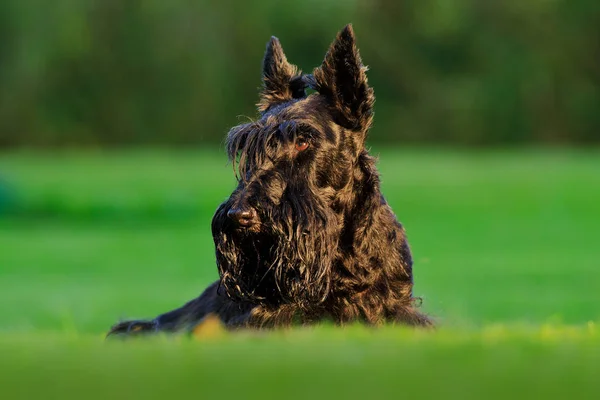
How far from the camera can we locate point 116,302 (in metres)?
14.3

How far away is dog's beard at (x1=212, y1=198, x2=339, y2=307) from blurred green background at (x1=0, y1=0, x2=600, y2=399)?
A: 94 centimetres

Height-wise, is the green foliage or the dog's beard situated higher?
the green foliage

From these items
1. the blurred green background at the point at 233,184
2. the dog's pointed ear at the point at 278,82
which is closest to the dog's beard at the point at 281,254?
the blurred green background at the point at 233,184

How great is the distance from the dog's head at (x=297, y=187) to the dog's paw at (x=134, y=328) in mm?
1358

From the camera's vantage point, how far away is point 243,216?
542 centimetres

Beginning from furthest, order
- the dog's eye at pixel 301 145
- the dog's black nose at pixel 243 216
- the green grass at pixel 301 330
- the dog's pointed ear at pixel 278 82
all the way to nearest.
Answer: the dog's pointed ear at pixel 278 82 < the dog's eye at pixel 301 145 < the dog's black nose at pixel 243 216 < the green grass at pixel 301 330

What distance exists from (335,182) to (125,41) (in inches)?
1325

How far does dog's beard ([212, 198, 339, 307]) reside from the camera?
5.53 metres

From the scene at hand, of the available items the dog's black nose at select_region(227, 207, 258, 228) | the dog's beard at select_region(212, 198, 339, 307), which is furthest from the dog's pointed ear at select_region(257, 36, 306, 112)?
the dog's black nose at select_region(227, 207, 258, 228)

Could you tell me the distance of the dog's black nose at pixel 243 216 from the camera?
213 inches

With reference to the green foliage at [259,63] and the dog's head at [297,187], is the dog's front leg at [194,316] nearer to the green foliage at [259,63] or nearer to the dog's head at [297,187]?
the dog's head at [297,187]

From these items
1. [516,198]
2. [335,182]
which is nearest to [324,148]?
[335,182]

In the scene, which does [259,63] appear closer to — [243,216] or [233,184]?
[233,184]

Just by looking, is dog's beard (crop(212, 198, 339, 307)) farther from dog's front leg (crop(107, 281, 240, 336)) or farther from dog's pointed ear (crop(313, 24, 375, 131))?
dog's pointed ear (crop(313, 24, 375, 131))
